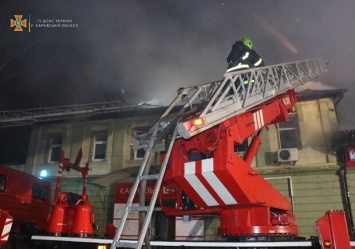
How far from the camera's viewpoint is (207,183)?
4.35 metres

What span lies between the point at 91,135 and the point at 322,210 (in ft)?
35.2

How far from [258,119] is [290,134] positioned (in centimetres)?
805

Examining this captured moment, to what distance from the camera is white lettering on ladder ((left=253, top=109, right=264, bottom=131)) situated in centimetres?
514

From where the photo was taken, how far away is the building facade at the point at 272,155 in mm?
→ 11336

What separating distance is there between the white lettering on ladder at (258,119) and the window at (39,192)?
6.40m

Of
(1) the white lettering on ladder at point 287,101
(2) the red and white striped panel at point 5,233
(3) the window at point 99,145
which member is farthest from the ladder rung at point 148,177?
(3) the window at point 99,145

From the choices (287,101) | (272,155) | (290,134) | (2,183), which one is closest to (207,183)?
(287,101)

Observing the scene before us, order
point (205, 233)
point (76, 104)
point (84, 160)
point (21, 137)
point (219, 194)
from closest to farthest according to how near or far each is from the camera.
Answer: point (219, 194)
point (205, 233)
point (84, 160)
point (76, 104)
point (21, 137)

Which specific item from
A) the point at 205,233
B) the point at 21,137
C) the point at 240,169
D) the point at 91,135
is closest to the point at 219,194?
the point at 240,169

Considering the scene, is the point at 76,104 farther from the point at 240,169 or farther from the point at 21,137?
the point at 240,169

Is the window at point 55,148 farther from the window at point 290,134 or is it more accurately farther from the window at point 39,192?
the window at point 290,134

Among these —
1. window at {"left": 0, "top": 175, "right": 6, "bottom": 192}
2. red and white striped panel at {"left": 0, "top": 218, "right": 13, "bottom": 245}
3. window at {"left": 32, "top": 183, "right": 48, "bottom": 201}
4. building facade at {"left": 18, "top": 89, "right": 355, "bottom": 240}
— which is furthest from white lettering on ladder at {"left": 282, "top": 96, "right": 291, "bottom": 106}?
window at {"left": 32, "top": 183, "right": 48, "bottom": 201}

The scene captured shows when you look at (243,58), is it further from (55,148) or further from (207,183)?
(55,148)

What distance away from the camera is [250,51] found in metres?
5.74
